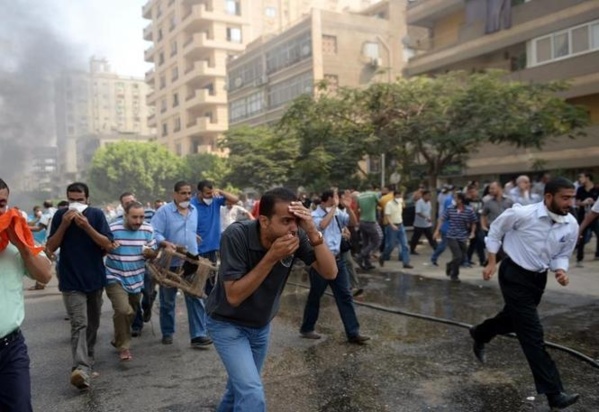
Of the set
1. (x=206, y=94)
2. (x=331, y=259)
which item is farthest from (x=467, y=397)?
(x=206, y=94)

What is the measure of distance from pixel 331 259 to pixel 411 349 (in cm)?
292

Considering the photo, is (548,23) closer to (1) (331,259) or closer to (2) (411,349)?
(2) (411,349)

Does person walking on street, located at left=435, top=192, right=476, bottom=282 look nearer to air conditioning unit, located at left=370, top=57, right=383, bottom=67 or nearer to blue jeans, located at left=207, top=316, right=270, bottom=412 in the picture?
blue jeans, located at left=207, top=316, right=270, bottom=412

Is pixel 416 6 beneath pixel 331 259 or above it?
above

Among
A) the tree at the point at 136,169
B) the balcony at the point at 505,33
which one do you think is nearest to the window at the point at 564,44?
the balcony at the point at 505,33

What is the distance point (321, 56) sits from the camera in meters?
35.8

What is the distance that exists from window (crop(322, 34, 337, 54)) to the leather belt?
35.1 m

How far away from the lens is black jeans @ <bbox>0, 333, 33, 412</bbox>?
2.76 metres

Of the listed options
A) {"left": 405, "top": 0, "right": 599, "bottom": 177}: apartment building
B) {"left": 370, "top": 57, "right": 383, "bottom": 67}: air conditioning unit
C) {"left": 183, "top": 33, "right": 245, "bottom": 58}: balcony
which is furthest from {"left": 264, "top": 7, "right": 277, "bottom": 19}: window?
{"left": 405, "top": 0, "right": 599, "bottom": 177}: apartment building

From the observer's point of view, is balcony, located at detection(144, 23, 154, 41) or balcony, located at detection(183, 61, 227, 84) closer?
balcony, located at detection(183, 61, 227, 84)

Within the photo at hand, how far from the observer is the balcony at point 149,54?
6619 cm

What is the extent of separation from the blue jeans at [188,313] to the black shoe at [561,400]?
341cm

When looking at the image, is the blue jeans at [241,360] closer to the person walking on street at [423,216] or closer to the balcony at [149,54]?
the person walking on street at [423,216]

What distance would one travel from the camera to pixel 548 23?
22.5 meters
